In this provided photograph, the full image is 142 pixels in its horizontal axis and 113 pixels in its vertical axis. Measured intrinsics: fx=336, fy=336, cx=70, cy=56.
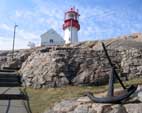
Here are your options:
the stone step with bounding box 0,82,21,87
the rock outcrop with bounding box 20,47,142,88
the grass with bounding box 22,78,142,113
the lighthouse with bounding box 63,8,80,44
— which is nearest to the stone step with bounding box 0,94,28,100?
the grass with bounding box 22,78,142,113

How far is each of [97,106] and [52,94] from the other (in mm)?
4157

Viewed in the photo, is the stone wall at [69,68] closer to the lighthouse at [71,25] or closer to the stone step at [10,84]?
the stone step at [10,84]

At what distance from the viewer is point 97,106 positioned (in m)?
7.19

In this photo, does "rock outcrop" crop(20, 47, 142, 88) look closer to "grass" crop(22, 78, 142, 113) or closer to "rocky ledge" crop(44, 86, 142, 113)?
"grass" crop(22, 78, 142, 113)

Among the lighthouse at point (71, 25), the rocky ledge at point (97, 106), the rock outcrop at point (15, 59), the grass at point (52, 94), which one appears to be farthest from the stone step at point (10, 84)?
the lighthouse at point (71, 25)

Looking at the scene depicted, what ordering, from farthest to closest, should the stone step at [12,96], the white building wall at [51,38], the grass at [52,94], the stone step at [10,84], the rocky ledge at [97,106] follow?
the white building wall at [51,38] < the stone step at [10,84] < the stone step at [12,96] < the grass at [52,94] < the rocky ledge at [97,106]

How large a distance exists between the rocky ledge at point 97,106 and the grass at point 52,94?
139cm

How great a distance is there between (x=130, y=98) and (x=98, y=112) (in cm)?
78

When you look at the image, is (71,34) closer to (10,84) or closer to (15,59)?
(15,59)

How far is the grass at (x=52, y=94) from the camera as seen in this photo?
9.71 meters

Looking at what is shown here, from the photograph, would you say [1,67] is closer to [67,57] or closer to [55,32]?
[67,57]

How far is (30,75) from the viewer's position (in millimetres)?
14062

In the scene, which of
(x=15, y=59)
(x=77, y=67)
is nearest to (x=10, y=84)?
(x=77, y=67)

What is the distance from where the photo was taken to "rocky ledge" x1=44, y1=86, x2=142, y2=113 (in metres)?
6.83
